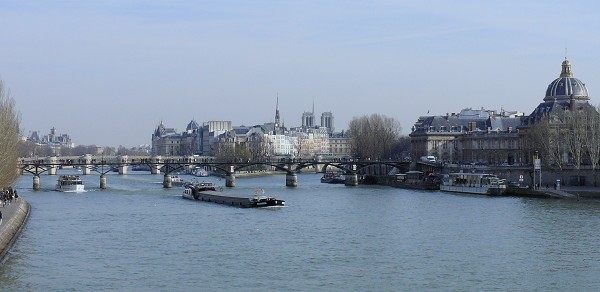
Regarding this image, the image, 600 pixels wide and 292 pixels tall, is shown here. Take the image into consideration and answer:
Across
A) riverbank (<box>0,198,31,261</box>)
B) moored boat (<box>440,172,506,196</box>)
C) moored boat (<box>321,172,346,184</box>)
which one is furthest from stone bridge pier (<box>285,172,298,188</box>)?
riverbank (<box>0,198,31,261</box>)

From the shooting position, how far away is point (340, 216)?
5078 centimetres

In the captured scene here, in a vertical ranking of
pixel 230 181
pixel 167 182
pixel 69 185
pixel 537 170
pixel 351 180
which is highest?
pixel 537 170

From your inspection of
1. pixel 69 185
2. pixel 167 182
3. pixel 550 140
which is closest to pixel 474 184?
pixel 550 140

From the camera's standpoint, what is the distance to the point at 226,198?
64000mm

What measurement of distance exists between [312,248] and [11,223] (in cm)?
1258

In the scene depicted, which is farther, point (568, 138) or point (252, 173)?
point (252, 173)

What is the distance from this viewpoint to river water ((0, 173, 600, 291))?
1157 inches

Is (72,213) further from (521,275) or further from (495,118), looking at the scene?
(495,118)

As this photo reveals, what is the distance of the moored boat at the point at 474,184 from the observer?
68.0 m

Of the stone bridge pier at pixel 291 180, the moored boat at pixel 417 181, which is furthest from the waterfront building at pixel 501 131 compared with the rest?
the stone bridge pier at pixel 291 180

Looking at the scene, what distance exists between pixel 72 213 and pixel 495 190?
28339 millimetres

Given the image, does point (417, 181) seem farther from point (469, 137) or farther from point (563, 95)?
point (469, 137)

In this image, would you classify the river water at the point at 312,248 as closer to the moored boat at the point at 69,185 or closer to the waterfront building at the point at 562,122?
the waterfront building at the point at 562,122

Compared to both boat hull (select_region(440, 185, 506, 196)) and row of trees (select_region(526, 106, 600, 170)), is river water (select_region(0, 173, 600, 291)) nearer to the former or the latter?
boat hull (select_region(440, 185, 506, 196))
